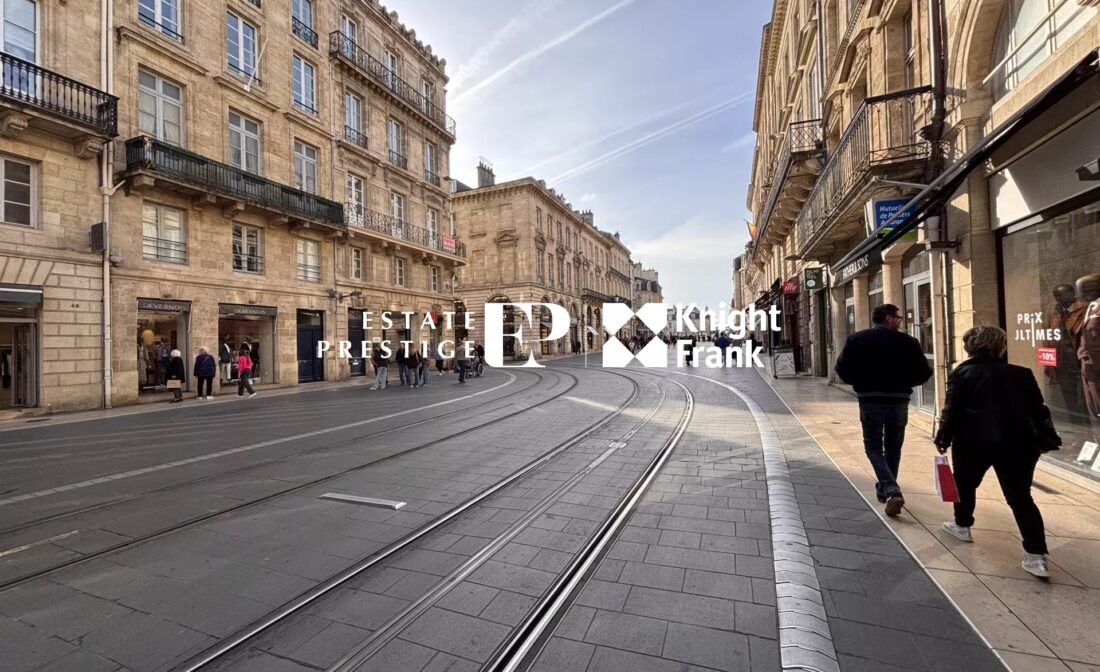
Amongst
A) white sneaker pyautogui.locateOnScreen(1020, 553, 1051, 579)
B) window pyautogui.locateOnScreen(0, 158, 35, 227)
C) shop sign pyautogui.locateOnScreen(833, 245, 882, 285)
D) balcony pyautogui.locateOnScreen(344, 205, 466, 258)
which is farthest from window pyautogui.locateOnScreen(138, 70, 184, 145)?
white sneaker pyautogui.locateOnScreen(1020, 553, 1051, 579)

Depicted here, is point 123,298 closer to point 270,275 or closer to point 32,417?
point 32,417

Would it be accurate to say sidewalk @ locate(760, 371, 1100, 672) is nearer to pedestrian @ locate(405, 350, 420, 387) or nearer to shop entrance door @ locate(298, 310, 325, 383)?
pedestrian @ locate(405, 350, 420, 387)

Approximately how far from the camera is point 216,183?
50.1ft

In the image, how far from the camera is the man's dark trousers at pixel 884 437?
4004mm

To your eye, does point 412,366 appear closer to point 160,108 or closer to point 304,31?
point 160,108

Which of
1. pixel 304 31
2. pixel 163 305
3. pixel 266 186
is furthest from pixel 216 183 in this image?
pixel 304 31

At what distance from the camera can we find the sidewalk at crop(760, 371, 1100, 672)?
2.27 metres

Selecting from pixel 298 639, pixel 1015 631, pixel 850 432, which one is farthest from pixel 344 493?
pixel 850 432

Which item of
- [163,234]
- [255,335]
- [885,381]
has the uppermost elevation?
[163,234]

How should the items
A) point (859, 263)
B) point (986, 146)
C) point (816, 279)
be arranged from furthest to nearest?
point (816, 279) < point (859, 263) < point (986, 146)

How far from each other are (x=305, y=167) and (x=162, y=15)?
6068 millimetres

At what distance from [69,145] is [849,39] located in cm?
1888

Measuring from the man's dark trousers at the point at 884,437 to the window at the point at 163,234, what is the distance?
17.7 meters

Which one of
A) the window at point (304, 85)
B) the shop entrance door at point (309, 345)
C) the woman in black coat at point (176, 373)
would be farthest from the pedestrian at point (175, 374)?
the window at point (304, 85)
